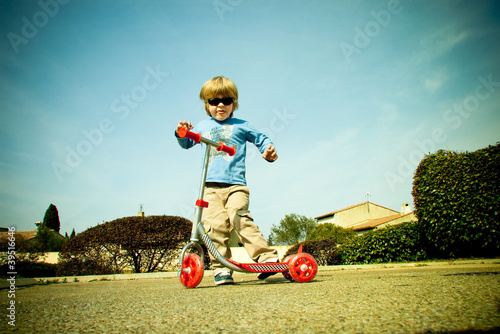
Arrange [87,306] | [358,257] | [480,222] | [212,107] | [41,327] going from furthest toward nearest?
[358,257]
[480,222]
[212,107]
[87,306]
[41,327]

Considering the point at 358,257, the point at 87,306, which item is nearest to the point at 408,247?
the point at 358,257

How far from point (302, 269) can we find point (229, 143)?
5.54 feet

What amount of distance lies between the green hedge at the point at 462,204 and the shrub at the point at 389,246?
1.03 ft

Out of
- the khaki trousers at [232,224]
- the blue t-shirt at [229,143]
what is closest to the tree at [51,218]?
the blue t-shirt at [229,143]

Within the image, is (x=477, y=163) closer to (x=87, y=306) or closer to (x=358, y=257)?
(x=358, y=257)

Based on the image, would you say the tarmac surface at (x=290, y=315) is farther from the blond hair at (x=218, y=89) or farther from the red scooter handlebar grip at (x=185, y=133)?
the blond hair at (x=218, y=89)

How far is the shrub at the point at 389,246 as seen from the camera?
777cm

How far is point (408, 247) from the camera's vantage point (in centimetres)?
786

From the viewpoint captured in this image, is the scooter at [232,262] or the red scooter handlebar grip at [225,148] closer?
the scooter at [232,262]

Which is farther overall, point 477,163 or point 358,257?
point 358,257

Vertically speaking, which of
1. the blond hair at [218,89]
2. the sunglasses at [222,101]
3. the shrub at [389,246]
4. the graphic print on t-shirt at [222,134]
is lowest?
the shrub at [389,246]

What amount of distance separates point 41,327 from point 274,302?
1074mm

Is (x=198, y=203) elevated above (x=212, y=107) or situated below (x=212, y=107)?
below

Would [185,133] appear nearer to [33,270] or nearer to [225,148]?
[225,148]
